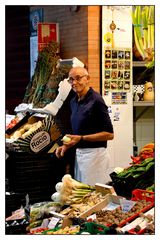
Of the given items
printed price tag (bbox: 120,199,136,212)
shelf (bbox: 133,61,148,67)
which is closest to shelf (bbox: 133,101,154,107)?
shelf (bbox: 133,61,148,67)

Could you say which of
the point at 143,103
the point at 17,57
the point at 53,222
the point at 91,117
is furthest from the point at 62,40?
the point at 53,222

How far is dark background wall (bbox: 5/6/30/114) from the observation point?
612cm

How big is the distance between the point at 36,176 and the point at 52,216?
101 centimetres

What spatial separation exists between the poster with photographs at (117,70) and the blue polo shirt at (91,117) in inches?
29.6

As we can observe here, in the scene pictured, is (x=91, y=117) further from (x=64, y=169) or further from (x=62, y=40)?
(x=62, y=40)

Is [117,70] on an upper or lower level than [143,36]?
lower

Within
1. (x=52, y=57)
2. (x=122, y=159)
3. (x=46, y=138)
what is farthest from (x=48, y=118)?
(x=122, y=159)

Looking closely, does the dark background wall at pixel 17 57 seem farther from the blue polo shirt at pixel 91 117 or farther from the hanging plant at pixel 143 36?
the blue polo shirt at pixel 91 117

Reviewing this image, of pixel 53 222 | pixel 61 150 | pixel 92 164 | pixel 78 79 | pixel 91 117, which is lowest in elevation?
pixel 53 222

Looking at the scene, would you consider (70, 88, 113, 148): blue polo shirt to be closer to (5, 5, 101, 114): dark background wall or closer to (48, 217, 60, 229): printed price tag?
(5, 5, 101, 114): dark background wall

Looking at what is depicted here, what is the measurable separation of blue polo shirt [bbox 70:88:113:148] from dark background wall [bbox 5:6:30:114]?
1.64 metres

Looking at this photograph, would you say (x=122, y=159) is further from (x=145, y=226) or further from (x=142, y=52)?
(x=145, y=226)

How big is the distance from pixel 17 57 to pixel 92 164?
219 cm

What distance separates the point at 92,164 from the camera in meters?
4.67
